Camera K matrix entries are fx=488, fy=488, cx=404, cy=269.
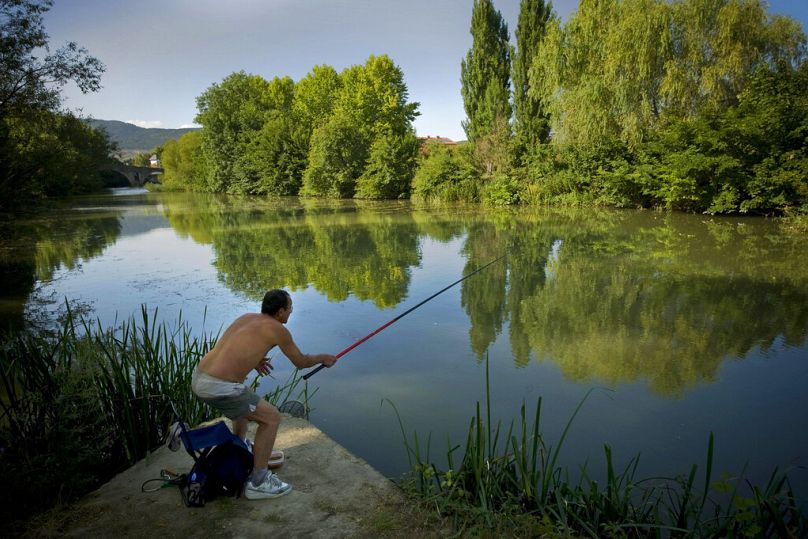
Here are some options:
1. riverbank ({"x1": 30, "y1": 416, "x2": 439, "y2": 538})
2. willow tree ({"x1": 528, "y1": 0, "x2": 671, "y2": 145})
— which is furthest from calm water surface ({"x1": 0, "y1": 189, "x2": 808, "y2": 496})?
willow tree ({"x1": 528, "y1": 0, "x2": 671, "y2": 145})

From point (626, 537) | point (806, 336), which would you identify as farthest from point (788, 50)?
point (626, 537)

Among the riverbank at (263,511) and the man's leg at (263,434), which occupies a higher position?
the man's leg at (263,434)

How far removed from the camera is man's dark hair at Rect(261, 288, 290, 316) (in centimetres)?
289

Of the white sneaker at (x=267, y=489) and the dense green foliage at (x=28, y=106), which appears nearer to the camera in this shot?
the white sneaker at (x=267, y=489)

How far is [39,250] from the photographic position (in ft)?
45.3

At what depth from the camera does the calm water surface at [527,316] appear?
387 cm

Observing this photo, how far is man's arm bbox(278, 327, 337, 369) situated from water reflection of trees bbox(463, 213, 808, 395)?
110 inches

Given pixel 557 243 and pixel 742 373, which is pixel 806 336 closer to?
pixel 742 373

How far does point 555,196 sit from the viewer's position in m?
22.9

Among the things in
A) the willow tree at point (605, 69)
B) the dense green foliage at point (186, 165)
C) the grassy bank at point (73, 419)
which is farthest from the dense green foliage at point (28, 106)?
the dense green foliage at point (186, 165)

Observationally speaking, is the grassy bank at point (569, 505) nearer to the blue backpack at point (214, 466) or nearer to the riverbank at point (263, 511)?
the riverbank at point (263, 511)

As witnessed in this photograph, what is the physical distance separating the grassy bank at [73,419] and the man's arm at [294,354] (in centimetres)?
116

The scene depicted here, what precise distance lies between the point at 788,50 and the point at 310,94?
3370 centimetres

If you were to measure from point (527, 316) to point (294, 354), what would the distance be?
4.64m
